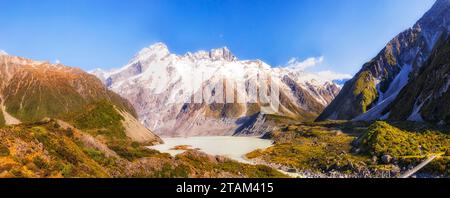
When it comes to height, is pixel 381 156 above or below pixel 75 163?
above

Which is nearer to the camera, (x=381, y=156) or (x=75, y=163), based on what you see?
(x=75, y=163)

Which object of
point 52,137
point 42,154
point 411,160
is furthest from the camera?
point 411,160

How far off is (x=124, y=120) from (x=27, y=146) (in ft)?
365

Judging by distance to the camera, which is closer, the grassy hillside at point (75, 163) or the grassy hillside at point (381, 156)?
the grassy hillside at point (75, 163)

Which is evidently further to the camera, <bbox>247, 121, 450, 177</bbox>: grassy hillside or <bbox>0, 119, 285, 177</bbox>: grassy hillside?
<bbox>247, 121, 450, 177</bbox>: grassy hillside
